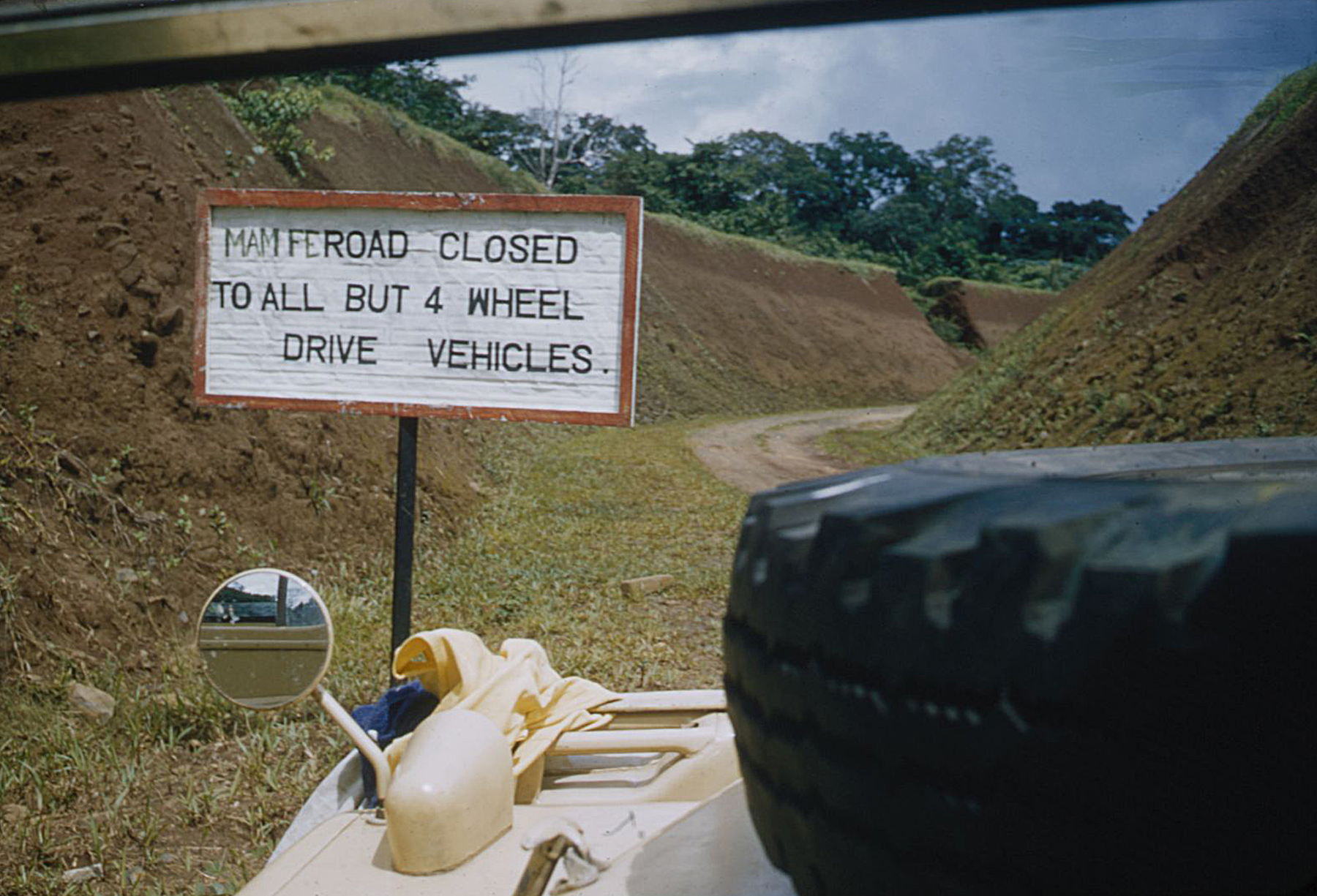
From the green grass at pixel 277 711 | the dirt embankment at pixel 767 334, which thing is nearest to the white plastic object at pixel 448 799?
the green grass at pixel 277 711

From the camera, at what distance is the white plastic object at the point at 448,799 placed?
4.33ft

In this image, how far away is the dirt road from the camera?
44.1 feet

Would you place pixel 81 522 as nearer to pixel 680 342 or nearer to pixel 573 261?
pixel 573 261

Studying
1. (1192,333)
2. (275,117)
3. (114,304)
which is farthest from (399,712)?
(275,117)

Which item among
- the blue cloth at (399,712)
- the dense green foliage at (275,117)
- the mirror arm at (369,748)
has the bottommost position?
the blue cloth at (399,712)

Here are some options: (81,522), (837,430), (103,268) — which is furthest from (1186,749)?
(837,430)

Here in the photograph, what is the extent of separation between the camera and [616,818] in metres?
1.42

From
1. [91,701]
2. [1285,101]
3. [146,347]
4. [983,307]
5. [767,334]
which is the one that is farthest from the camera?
[983,307]

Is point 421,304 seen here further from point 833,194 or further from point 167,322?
point 833,194

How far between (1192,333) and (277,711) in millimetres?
11241

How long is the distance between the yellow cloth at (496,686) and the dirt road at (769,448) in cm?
796

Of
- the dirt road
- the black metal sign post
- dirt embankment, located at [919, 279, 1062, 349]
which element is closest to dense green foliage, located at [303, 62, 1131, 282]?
dirt embankment, located at [919, 279, 1062, 349]

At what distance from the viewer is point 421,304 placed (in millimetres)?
3258

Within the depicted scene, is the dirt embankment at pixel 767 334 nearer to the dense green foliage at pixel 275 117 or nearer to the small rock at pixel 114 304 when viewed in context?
the dense green foliage at pixel 275 117
